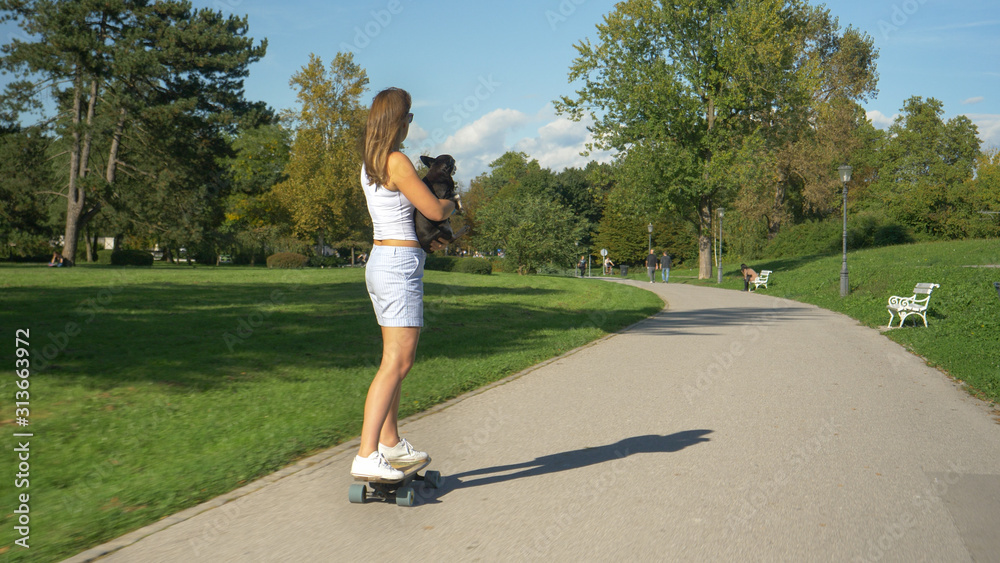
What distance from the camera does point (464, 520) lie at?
3.57m

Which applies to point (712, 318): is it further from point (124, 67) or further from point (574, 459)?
point (124, 67)

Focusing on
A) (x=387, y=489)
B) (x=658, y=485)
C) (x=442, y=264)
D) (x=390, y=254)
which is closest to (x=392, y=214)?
(x=390, y=254)

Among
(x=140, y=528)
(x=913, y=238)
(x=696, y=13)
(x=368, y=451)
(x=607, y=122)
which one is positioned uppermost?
(x=696, y=13)

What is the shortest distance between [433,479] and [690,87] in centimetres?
3353

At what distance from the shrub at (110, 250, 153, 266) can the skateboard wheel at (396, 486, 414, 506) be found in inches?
1721

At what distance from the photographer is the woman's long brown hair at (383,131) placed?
3.75m

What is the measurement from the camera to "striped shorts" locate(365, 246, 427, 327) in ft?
12.5

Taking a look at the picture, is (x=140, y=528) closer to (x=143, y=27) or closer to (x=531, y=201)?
(x=143, y=27)

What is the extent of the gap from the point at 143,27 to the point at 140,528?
31.1m

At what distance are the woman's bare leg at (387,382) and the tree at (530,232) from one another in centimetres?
3527

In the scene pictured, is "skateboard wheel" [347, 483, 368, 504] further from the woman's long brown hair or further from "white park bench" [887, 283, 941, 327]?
"white park bench" [887, 283, 941, 327]

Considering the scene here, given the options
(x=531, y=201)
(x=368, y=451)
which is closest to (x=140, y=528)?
(x=368, y=451)

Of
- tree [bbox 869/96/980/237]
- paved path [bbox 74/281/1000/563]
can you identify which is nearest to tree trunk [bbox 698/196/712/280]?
tree [bbox 869/96/980/237]

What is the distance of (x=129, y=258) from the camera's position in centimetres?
4234
